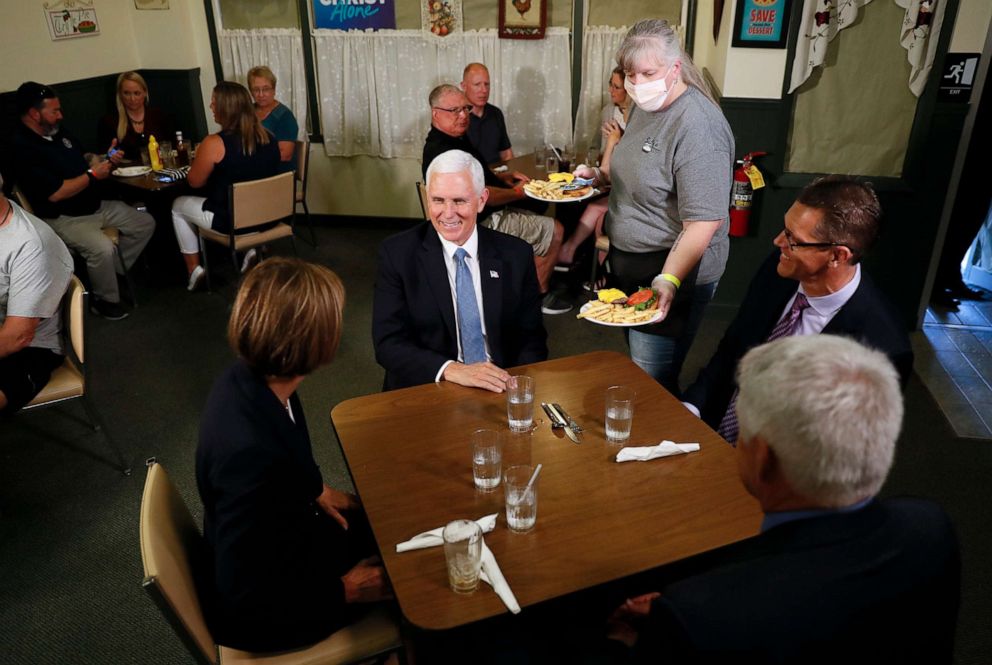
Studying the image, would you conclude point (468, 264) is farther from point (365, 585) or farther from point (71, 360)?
point (71, 360)

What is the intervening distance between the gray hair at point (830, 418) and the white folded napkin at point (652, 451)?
0.64 m

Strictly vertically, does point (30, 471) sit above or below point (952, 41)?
below

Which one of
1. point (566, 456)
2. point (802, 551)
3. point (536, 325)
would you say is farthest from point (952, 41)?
point (802, 551)

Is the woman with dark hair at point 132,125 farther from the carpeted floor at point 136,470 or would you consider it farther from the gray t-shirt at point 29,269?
the gray t-shirt at point 29,269

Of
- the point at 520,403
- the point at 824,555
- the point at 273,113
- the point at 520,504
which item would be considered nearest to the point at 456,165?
the point at 520,403

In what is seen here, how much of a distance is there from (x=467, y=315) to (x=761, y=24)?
8.53ft

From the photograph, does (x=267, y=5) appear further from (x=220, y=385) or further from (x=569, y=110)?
(x=220, y=385)

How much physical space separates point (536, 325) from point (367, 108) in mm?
3979

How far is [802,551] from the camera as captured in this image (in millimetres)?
1071

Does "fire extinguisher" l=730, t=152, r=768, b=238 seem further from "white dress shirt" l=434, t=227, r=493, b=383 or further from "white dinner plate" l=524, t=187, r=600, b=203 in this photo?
"white dress shirt" l=434, t=227, r=493, b=383

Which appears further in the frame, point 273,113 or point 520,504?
point 273,113

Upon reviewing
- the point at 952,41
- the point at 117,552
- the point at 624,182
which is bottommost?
the point at 117,552

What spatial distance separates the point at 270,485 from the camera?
57.7 inches

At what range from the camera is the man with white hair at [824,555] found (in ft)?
3.38
